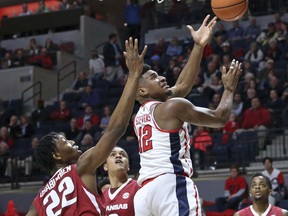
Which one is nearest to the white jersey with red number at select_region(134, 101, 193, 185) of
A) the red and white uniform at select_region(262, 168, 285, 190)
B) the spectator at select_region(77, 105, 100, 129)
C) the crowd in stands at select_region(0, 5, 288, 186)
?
the red and white uniform at select_region(262, 168, 285, 190)

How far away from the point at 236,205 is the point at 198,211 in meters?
6.36

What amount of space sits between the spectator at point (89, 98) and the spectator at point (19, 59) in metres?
3.68

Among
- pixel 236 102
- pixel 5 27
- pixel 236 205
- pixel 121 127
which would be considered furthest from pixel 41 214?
pixel 5 27

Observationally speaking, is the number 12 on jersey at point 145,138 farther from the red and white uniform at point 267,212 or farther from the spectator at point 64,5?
the spectator at point 64,5

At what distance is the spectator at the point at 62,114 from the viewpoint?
1717 centimetres

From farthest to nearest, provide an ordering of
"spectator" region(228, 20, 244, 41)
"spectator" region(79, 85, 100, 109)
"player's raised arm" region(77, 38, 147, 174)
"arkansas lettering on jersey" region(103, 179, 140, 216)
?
"spectator" region(228, 20, 244, 41)
"spectator" region(79, 85, 100, 109)
"arkansas lettering on jersey" region(103, 179, 140, 216)
"player's raised arm" region(77, 38, 147, 174)

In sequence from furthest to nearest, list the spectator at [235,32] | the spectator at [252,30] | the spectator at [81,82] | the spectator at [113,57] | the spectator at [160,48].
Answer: the spectator at [113,57]
the spectator at [81,82]
the spectator at [160,48]
the spectator at [235,32]
the spectator at [252,30]

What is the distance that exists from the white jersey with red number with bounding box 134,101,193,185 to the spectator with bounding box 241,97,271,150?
7.85m

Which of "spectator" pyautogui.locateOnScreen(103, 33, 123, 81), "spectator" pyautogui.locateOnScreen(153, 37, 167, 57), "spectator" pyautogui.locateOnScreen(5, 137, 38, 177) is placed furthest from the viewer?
"spectator" pyautogui.locateOnScreen(103, 33, 123, 81)

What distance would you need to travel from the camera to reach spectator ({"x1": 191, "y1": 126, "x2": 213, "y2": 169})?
13.7 meters

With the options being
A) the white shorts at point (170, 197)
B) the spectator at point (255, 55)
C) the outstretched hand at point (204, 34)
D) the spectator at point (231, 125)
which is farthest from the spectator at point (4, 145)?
the white shorts at point (170, 197)

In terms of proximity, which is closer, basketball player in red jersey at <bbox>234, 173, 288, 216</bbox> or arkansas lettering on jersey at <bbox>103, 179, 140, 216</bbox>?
arkansas lettering on jersey at <bbox>103, 179, 140, 216</bbox>

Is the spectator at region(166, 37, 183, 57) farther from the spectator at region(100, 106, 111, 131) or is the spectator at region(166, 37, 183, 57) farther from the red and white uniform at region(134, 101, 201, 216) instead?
the red and white uniform at region(134, 101, 201, 216)

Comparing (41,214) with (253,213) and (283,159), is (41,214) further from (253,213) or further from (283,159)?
(283,159)
